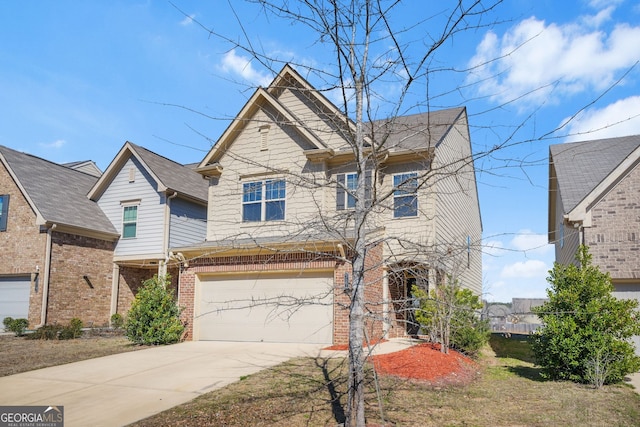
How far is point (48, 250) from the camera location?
18172mm

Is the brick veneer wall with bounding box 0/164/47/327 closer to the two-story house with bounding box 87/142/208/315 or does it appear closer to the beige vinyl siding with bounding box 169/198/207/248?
the two-story house with bounding box 87/142/208/315

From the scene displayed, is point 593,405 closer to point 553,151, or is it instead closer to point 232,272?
point 232,272

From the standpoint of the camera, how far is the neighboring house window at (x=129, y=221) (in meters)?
20.6

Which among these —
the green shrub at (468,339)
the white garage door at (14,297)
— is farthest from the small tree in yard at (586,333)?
the white garage door at (14,297)

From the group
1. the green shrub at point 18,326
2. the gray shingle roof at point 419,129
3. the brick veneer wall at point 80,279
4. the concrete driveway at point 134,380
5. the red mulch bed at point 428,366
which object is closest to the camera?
the concrete driveway at point 134,380

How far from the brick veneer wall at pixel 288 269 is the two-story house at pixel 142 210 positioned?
3.99 metres

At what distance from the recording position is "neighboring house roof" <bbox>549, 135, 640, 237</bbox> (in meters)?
12.6

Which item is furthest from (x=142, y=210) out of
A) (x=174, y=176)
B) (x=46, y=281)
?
(x=46, y=281)

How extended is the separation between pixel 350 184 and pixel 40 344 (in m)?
10.9

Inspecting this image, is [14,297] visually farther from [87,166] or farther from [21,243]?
[87,166]

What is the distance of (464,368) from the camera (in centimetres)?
A: 1017

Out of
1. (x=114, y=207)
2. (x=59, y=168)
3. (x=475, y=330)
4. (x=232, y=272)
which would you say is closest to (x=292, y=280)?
(x=232, y=272)

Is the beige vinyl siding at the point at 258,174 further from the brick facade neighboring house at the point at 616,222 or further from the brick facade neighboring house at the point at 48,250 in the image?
the brick facade neighboring house at the point at 616,222

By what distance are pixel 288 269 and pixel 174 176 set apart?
9.44 metres
